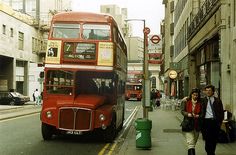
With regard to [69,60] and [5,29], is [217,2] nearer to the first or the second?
[69,60]

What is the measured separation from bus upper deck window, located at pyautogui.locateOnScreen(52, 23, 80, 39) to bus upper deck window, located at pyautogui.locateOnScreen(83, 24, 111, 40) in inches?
11.1

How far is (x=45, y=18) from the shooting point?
76.8 metres

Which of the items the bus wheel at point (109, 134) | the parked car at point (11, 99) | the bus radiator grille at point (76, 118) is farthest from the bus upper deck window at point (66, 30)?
the parked car at point (11, 99)

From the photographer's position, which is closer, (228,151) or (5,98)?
(228,151)

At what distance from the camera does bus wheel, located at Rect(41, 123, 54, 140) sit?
17891 mm

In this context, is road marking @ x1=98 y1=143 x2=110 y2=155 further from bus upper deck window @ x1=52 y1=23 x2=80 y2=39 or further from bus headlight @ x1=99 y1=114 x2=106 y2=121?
bus upper deck window @ x1=52 y1=23 x2=80 y2=39

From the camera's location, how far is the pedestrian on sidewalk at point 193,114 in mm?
11836

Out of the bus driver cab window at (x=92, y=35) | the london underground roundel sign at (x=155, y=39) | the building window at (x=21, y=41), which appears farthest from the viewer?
the building window at (x=21, y=41)

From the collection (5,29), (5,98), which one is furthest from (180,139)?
(5,29)

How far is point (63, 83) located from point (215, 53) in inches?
315

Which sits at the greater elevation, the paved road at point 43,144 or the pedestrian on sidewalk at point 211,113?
the pedestrian on sidewalk at point 211,113

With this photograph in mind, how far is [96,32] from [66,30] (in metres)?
1.08

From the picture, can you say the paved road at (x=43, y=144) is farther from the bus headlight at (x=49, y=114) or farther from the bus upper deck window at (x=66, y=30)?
the bus upper deck window at (x=66, y=30)

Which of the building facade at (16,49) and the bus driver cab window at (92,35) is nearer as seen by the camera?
the bus driver cab window at (92,35)
